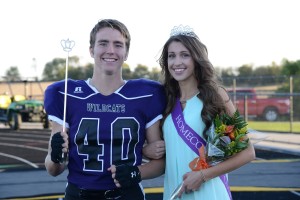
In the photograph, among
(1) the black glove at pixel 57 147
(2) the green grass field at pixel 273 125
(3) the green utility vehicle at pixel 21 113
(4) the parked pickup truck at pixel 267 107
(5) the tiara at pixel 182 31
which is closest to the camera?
(1) the black glove at pixel 57 147

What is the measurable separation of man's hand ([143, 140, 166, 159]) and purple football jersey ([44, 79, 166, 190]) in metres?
0.09

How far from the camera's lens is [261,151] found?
12.4 meters

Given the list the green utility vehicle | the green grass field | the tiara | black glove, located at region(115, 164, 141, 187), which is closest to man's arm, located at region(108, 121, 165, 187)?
black glove, located at region(115, 164, 141, 187)

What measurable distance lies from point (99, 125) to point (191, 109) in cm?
67

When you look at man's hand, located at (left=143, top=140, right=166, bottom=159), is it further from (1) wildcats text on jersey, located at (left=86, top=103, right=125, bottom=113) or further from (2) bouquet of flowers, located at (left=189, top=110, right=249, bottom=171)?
(1) wildcats text on jersey, located at (left=86, top=103, right=125, bottom=113)

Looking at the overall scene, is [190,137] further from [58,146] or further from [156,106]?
[58,146]

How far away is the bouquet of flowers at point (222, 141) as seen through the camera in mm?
3166

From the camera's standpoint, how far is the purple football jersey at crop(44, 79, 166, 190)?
3.04 metres

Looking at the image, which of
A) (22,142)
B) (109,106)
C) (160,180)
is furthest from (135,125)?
(22,142)

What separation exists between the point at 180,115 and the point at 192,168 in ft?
1.20

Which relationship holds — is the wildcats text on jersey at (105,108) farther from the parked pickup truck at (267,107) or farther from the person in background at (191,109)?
the parked pickup truck at (267,107)

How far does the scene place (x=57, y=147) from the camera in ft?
9.58

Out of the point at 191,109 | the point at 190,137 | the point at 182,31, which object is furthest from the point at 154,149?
the point at 182,31

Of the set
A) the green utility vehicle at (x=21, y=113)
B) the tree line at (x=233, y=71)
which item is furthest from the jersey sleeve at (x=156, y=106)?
the green utility vehicle at (x=21, y=113)
